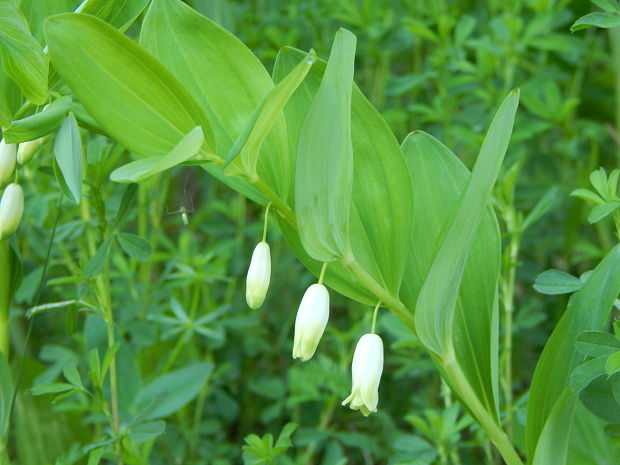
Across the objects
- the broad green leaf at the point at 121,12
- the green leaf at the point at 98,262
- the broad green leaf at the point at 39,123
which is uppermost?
the broad green leaf at the point at 121,12

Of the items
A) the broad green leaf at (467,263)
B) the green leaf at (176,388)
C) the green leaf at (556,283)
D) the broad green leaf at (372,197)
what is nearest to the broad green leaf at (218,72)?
the broad green leaf at (372,197)

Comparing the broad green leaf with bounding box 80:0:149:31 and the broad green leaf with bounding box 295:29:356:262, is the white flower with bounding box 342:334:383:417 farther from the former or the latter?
the broad green leaf with bounding box 80:0:149:31

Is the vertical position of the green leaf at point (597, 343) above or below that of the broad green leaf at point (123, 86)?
below

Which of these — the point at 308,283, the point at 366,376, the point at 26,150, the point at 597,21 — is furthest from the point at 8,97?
the point at 308,283

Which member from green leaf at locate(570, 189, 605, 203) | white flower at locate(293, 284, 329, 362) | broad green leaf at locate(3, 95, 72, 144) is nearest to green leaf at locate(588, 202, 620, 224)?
green leaf at locate(570, 189, 605, 203)

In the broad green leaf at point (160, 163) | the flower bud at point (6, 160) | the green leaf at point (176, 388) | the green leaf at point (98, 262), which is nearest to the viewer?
the broad green leaf at point (160, 163)

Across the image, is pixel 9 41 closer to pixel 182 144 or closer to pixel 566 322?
pixel 182 144

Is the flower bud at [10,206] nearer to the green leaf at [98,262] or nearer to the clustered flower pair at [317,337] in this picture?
the green leaf at [98,262]
